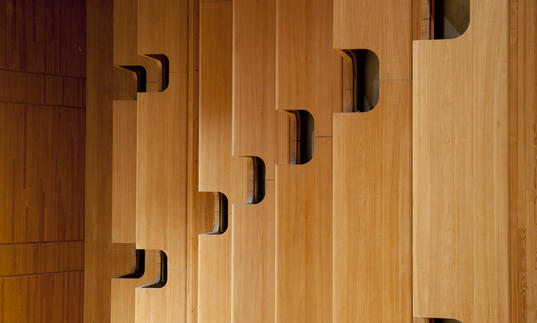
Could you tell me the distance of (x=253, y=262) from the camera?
1699mm

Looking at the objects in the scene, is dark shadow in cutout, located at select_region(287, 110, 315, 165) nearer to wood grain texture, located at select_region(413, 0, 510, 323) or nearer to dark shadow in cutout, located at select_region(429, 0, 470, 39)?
dark shadow in cutout, located at select_region(429, 0, 470, 39)

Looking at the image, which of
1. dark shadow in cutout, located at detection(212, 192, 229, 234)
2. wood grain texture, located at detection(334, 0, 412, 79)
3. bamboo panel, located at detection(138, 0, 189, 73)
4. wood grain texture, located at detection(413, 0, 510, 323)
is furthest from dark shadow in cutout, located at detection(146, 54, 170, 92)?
wood grain texture, located at detection(413, 0, 510, 323)

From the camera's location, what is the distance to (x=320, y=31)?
1532 mm

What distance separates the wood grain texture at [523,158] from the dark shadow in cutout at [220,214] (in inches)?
44.1

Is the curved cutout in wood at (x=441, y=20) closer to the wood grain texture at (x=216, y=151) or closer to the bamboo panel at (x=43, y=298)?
the wood grain texture at (x=216, y=151)

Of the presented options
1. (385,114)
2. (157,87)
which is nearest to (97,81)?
(157,87)

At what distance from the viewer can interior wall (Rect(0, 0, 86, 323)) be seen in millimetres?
2557

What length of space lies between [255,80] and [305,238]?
397mm

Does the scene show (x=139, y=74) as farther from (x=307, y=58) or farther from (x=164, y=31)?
(x=307, y=58)

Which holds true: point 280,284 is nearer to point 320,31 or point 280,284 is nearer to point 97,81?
point 320,31

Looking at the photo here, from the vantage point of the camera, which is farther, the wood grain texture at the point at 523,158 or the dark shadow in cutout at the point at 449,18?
the dark shadow in cutout at the point at 449,18

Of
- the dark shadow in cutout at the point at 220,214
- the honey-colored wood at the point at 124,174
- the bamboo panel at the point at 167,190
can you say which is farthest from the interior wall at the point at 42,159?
the dark shadow in cutout at the point at 220,214

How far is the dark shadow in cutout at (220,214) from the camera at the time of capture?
1.96 meters

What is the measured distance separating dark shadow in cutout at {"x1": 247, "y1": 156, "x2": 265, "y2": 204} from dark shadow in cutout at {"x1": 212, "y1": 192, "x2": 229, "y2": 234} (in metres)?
0.15
